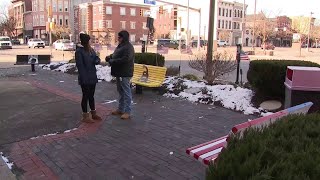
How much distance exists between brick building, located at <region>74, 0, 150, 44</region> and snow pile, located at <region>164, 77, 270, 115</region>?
74576mm

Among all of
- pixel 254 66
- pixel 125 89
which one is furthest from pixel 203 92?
pixel 125 89

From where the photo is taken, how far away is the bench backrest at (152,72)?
30.5 ft

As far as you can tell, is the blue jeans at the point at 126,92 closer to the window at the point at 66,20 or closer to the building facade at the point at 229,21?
the building facade at the point at 229,21

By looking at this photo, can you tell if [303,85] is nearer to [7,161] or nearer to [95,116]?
[95,116]

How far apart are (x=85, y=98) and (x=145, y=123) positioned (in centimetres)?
118

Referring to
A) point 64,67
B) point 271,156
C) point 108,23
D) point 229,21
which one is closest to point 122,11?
point 108,23

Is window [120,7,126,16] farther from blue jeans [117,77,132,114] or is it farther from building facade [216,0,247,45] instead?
blue jeans [117,77,132,114]

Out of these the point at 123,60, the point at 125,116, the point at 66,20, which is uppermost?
the point at 66,20

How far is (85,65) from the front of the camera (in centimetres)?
644

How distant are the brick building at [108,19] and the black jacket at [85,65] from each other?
7762 cm

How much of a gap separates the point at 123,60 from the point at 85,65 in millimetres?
701

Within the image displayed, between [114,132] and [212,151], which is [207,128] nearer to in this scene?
[114,132]

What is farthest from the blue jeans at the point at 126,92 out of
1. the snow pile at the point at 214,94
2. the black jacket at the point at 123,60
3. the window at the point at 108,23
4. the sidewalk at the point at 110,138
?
the window at the point at 108,23

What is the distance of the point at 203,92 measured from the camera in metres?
9.11
